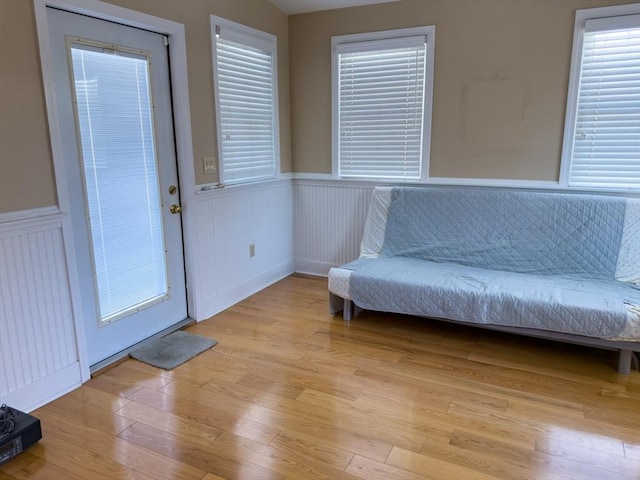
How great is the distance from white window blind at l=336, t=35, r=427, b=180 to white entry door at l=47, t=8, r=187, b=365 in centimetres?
160

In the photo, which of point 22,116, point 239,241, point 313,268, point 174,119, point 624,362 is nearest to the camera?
point 22,116

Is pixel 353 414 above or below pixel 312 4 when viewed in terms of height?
below

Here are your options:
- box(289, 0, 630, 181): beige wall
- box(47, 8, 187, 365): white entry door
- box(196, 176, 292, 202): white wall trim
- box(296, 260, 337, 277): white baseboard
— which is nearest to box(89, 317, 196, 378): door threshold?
box(47, 8, 187, 365): white entry door

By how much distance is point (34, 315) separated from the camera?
2.26 metres

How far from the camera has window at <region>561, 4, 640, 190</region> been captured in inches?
119

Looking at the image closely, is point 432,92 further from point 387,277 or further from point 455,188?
→ point 387,277

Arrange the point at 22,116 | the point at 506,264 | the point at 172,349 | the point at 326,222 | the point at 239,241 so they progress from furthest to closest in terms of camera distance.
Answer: the point at 326,222
the point at 239,241
the point at 506,264
the point at 172,349
the point at 22,116

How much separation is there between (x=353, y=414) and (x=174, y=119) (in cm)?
218

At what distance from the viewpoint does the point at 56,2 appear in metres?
2.23

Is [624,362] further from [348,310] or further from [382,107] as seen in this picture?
[382,107]

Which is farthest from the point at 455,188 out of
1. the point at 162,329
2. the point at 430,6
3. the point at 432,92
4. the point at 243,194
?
the point at 162,329

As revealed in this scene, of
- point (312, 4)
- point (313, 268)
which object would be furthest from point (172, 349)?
point (312, 4)

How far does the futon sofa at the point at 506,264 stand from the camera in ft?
8.57

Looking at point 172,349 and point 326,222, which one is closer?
point 172,349
